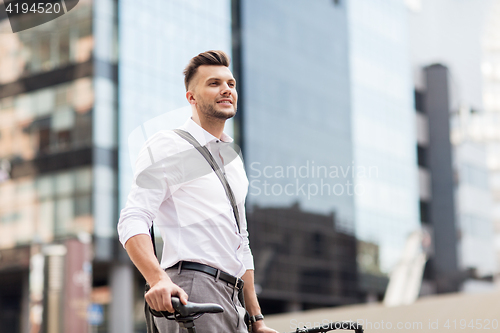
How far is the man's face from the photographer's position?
286 cm

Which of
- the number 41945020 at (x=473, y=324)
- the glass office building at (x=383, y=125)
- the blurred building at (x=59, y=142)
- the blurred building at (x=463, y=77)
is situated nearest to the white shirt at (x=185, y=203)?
the number 41945020 at (x=473, y=324)

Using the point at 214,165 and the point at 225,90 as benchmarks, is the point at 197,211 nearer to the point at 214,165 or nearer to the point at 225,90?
the point at 214,165

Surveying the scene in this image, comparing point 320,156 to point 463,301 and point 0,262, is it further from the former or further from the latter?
point 463,301

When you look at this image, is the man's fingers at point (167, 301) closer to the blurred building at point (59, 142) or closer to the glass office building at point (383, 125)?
the blurred building at point (59, 142)

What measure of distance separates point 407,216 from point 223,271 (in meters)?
49.3

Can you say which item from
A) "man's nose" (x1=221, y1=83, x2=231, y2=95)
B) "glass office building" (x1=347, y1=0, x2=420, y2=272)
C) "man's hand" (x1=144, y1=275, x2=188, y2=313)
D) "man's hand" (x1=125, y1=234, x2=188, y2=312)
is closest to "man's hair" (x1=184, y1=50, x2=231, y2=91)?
"man's nose" (x1=221, y1=83, x2=231, y2=95)

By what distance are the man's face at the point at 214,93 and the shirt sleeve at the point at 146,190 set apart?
26 cm

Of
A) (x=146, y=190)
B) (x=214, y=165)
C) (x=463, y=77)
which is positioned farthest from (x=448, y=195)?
(x=146, y=190)

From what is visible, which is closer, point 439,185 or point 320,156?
point 320,156

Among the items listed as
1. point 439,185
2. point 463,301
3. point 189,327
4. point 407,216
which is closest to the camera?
point 189,327

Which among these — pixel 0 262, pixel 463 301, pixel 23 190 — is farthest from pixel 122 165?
pixel 463 301

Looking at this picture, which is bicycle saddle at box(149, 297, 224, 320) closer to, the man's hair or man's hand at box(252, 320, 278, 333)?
man's hand at box(252, 320, 278, 333)

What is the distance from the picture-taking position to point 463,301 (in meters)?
4.07

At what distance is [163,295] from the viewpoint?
2.23 m
